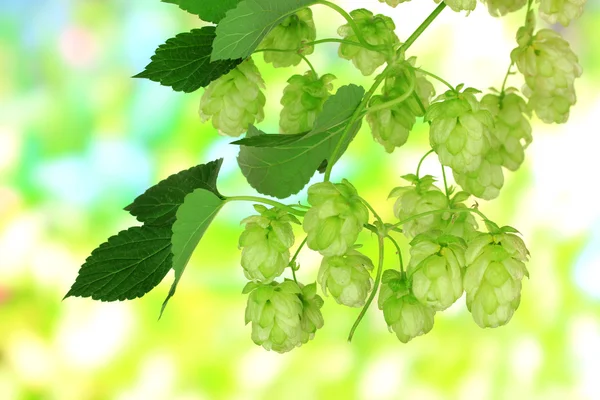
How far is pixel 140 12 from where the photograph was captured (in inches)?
75.4

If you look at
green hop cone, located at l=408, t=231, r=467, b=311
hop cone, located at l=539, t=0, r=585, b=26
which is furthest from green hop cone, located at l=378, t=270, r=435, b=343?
hop cone, located at l=539, t=0, r=585, b=26

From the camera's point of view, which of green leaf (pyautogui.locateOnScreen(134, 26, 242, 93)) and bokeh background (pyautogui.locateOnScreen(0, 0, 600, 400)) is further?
bokeh background (pyautogui.locateOnScreen(0, 0, 600, 400))

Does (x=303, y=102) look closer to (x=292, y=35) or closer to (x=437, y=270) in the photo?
(x=292, y=35)

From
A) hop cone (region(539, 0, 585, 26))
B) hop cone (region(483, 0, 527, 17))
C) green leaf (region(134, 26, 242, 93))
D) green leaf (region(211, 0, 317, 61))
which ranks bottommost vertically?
green leaf (region(134, 26, 242, 93))

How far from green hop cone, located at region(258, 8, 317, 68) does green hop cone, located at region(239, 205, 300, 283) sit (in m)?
0.13

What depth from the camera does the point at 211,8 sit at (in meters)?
0.49

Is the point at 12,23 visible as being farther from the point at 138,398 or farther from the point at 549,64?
the point at 549,64

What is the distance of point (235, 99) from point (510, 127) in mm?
242

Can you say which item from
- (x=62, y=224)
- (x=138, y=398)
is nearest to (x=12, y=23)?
(x=62, y=224)

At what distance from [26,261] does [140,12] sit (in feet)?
2.05

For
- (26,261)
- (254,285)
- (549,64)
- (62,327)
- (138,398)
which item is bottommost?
(138,398)

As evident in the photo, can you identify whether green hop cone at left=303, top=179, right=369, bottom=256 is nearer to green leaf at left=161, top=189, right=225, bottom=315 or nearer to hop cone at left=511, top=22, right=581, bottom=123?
green leaf at left=161, top=189, right=225, bottom=315

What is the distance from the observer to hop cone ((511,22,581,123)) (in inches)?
24.9

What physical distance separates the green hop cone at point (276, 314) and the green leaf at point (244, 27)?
137 mm
